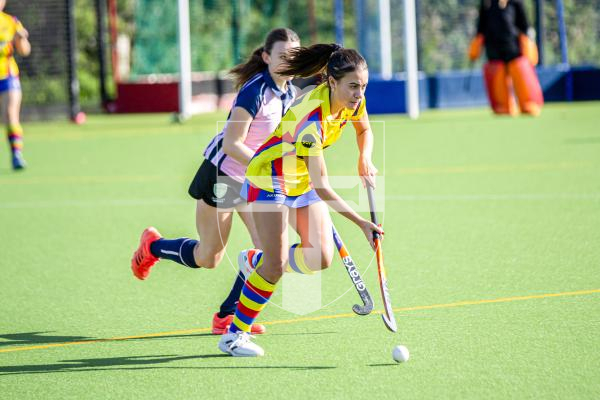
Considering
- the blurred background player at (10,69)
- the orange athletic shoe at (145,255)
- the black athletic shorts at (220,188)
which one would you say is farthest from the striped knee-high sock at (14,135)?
the black athletic shorts at (220,188)

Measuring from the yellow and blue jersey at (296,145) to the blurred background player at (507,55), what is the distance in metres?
12.3

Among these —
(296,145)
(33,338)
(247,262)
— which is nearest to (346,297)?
(247,262)

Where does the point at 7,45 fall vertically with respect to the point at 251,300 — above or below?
above

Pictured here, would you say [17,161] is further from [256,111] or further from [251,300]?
[251,300]

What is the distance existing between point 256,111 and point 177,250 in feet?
3.19

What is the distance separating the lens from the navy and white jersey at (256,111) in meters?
5.32

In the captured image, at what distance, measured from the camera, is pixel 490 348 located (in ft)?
16.0

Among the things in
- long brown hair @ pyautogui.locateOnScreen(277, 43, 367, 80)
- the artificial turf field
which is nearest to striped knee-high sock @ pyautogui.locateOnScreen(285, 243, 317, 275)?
the artificial turf field

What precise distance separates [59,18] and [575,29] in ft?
32.1

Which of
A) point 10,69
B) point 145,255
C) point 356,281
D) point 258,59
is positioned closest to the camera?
point 356,281

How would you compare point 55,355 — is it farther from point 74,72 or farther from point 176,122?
point 74,72

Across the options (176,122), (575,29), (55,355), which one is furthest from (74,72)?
(55,355)

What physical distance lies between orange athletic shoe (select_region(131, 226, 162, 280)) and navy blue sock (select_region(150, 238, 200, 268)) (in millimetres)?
34

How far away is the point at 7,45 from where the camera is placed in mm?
12055
